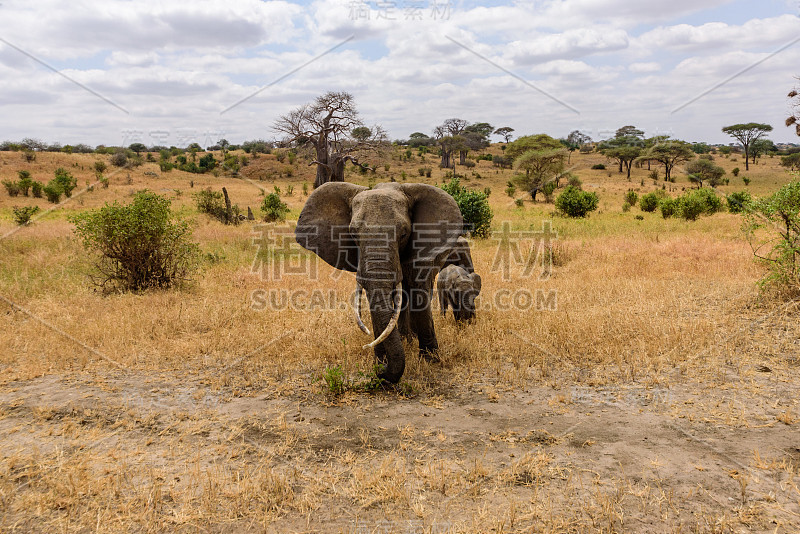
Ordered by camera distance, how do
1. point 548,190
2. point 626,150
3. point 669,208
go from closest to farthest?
point 669,208 < point 548,190 < point 626,150

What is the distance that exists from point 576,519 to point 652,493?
0.74 m

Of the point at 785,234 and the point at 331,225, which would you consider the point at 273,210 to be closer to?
the point at 331,225

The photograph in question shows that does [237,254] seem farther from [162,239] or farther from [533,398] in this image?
[533,398]

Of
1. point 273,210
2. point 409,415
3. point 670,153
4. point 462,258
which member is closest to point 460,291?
point 462,258

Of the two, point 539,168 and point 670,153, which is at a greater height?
point 670,153

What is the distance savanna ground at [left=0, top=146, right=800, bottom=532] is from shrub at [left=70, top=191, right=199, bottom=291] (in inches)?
28.5

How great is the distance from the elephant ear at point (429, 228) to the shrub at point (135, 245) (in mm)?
6708

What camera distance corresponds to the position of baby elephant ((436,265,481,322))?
8.15 meters

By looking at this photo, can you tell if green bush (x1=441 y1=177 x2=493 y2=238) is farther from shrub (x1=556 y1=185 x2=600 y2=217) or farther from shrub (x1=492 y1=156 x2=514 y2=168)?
shrub (x1=492 y1=156 x2=514 y2=168)

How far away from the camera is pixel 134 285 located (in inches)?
412

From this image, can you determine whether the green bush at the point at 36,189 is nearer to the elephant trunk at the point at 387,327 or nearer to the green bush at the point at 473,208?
the green bush at the point at 473,208

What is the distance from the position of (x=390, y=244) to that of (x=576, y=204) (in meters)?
21.0

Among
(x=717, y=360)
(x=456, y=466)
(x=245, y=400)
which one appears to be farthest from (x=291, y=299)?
(x=717, y=360)

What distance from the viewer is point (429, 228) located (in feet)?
20.3
